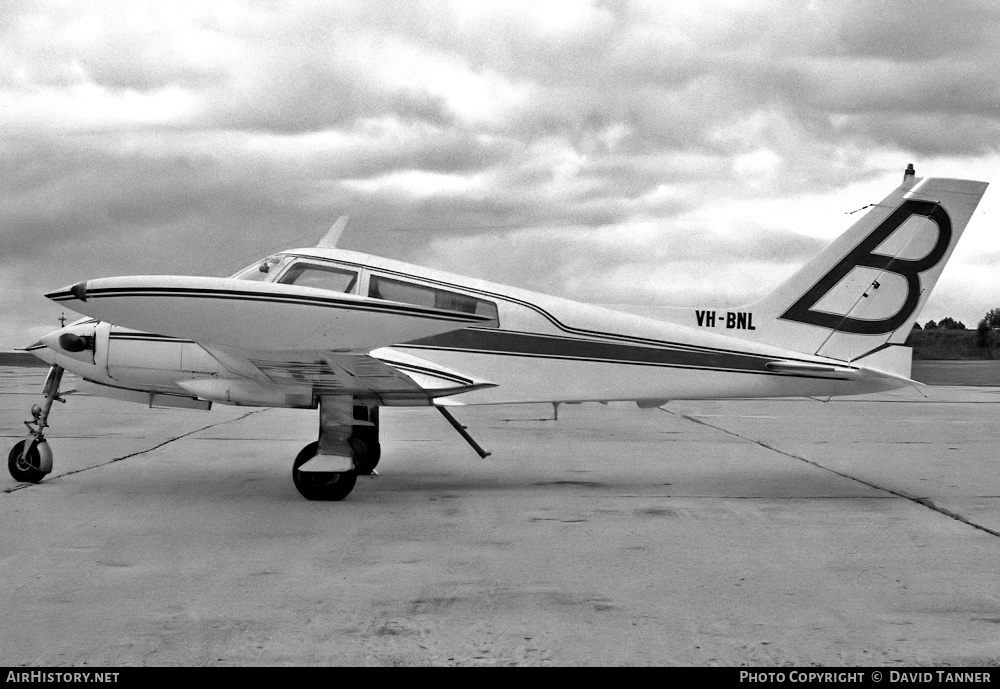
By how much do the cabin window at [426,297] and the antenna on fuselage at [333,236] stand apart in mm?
614

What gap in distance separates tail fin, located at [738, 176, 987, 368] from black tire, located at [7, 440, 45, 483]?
6.43 metres

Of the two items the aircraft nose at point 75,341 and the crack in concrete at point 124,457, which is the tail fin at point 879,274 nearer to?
the aircraft nose at point 75,341

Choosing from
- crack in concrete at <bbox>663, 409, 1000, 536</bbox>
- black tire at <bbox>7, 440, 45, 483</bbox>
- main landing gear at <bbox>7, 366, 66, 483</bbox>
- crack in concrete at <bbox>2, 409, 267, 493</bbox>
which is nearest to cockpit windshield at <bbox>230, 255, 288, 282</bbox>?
main landing gear at <bbox>7, 366, 66, 483</bbox>

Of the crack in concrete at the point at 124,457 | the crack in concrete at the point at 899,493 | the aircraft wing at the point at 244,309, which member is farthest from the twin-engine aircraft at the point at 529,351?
the crack in concrete at the point at 899,493

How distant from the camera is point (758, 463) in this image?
10688 millimetres

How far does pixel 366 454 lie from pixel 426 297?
5.87ft

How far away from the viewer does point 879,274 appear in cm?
911

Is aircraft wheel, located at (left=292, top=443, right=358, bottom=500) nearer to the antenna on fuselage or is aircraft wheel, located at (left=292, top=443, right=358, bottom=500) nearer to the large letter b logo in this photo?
the antenna on fuselage

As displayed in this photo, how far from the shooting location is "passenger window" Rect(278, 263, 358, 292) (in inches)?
312

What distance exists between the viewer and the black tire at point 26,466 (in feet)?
27.5

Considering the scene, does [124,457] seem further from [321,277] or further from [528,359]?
[528,359]

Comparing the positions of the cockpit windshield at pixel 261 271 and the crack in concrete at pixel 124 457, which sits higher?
the cockpit windshield at pixel 261 271

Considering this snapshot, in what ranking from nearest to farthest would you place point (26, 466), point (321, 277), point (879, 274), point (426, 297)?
point (321, 277)
point (426, 297)
point (26, 466)
point (879, 274)

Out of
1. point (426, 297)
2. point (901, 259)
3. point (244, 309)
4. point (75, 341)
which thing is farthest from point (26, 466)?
point (901, 259)
